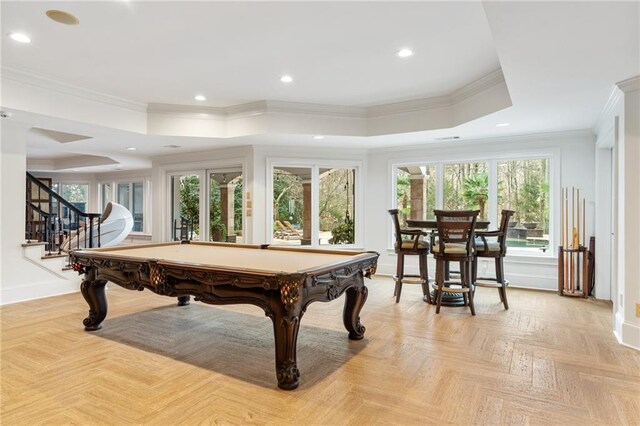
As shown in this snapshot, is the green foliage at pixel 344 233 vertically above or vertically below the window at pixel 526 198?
below

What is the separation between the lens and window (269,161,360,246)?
21.8 feet

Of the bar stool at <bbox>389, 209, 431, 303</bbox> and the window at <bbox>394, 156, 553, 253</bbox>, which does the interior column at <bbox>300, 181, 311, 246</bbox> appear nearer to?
the window at <bbox>394, 156, 553, 253</bbox>

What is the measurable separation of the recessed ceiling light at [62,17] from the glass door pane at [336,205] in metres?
4.44

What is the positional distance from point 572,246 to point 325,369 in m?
4.28

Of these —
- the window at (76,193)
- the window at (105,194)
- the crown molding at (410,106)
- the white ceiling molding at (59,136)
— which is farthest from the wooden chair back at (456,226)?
the window at (76,193)

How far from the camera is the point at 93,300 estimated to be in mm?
3594

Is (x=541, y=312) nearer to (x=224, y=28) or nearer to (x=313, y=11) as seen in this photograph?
(x=313, y=11)

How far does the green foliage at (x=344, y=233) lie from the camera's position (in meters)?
6.92

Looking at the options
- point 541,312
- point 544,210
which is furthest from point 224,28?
point 544,210

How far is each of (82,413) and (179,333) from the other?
1.38m

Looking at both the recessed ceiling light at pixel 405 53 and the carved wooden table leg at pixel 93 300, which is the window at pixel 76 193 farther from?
the recessed ceiling light at pixel 405 53

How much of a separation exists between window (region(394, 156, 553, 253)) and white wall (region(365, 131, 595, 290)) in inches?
6.6

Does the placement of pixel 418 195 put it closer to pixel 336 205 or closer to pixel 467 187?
pixel 467 187

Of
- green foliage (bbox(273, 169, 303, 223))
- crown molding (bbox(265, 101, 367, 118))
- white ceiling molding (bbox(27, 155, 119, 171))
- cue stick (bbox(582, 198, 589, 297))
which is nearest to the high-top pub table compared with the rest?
cue stick (bbox(582, 198, 589, 297))
